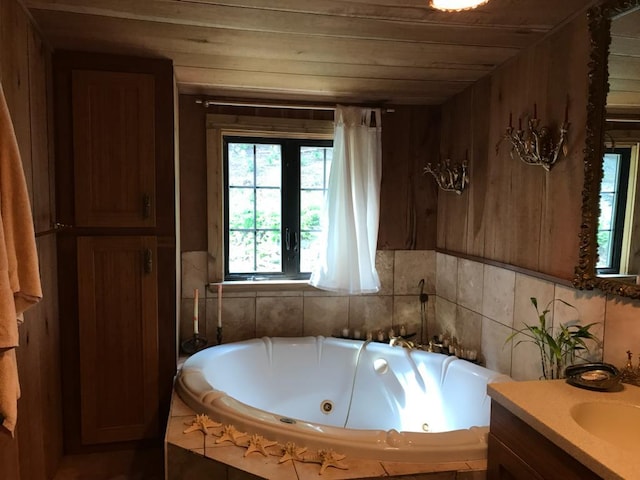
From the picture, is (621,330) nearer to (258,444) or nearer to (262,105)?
(258,444)

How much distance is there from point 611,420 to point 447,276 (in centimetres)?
160

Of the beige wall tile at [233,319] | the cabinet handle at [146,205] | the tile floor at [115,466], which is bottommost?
the tile floor at [115,466]

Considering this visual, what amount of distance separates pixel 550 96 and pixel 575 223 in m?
0.56

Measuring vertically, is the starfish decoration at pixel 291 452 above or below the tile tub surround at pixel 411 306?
below

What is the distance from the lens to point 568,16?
173cm

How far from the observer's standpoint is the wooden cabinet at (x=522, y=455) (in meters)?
1.13

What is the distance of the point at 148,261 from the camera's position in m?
2.31

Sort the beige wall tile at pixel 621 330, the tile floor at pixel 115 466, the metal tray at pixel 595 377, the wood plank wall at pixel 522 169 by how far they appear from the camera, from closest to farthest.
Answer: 1. the metal tray at pixel 595 377
2. the beige wall tile at pixel 621 330
3. the wood plank wall at pixel 522 169
4. the tile floor at pixel 115 466

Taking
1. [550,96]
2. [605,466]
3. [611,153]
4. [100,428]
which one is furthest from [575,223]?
[100,428]

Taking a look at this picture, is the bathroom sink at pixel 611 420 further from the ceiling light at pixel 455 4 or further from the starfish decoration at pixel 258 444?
the ceiling light at pixel 455 4

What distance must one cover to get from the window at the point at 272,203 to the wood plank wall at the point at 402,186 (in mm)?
175

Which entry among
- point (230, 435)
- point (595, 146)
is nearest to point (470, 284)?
point (595, 146)

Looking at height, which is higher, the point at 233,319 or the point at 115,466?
the point at 233,319

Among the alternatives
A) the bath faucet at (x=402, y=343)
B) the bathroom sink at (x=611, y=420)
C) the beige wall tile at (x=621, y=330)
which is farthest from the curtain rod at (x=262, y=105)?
the bathroom sink at (x=611, y=420)
